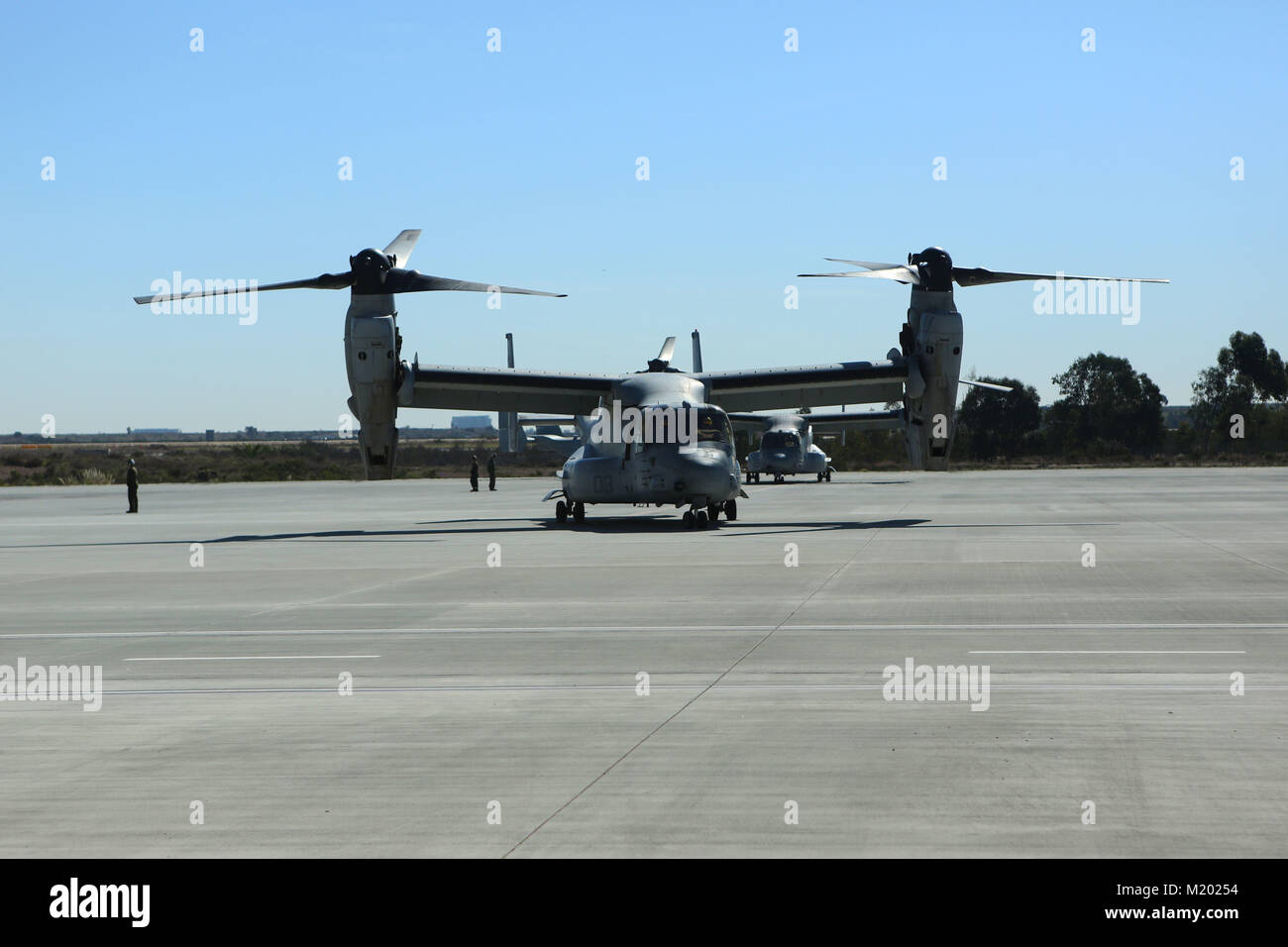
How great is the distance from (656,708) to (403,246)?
2228cm

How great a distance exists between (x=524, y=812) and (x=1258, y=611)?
9278mm

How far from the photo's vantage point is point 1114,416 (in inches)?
3912

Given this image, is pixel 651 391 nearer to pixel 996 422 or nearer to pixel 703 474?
pixel 703 474

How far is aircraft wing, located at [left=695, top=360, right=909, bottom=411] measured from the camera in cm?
2892

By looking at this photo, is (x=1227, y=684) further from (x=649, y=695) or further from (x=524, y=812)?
(x=524, y=812)

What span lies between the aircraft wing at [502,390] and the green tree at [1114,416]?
76.2 metres

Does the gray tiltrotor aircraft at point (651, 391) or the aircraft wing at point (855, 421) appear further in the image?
the aircraft wing at point (855, 421)

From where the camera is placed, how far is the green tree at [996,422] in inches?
3856

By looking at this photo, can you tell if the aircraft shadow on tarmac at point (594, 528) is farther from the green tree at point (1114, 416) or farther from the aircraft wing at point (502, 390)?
the green tree at point (1114, 416)

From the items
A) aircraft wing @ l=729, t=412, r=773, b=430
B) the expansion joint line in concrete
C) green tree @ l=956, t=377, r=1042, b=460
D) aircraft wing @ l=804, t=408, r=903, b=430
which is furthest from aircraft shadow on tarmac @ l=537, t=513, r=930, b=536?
green tree @ l=956, t=377, r=1042, b=460

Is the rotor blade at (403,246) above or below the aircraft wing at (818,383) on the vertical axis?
above

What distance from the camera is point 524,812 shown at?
17.9ft

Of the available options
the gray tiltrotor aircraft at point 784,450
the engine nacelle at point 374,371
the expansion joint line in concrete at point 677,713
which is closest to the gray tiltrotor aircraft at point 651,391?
the engine nacelle at point 374,371
